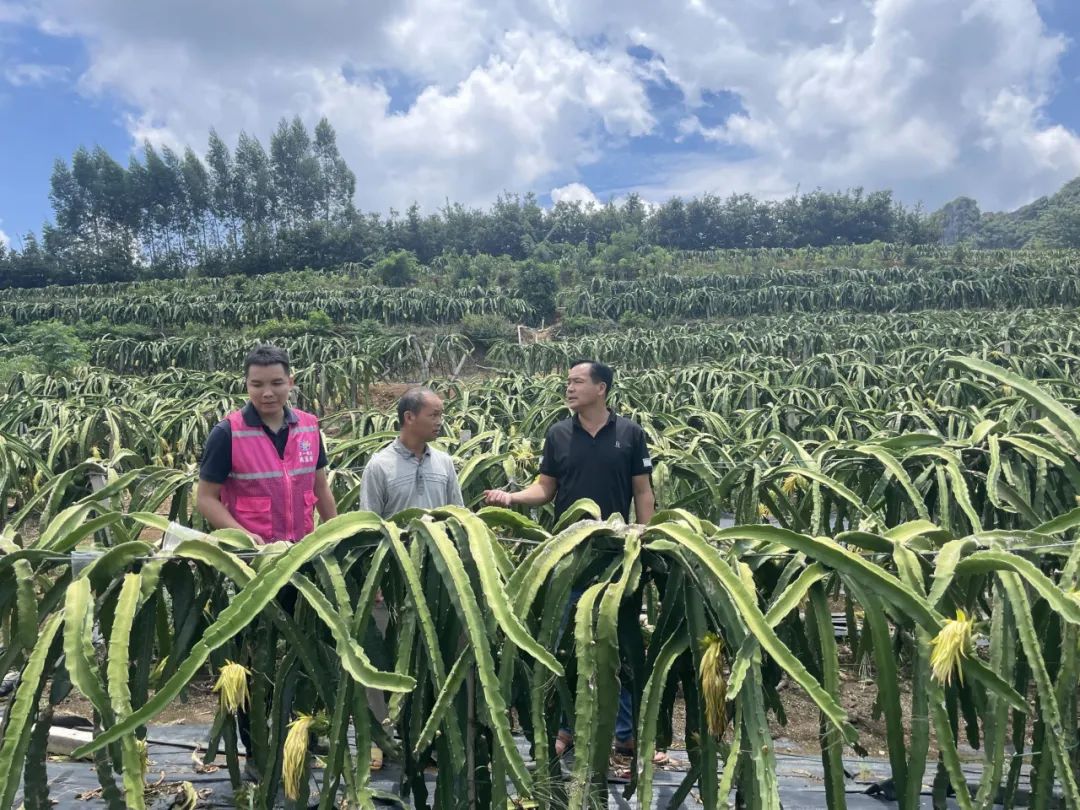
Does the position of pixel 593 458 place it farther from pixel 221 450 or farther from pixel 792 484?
pixel 221 450

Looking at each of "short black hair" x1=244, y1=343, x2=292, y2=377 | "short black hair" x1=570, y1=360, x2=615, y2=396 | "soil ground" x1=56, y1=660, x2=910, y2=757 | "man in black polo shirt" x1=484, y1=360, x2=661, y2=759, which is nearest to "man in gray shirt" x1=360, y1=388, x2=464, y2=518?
"man in black polo shirt" x1=484, y1=360, x2=661, y2=759

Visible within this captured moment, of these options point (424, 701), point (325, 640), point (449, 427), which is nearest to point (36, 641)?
point (325, 640)

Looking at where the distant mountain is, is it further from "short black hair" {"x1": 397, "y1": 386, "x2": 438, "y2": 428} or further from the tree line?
"short black hair" {"x1": 397, "y1": 386, "x2": 438, "y2": 428}

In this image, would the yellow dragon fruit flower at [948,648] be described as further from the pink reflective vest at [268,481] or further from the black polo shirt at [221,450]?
the black polo shirt at [221,450]

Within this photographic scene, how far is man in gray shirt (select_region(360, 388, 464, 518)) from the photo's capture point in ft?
7.66

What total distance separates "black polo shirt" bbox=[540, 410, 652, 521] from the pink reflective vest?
2.82 ft

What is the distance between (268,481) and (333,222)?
2066 inches

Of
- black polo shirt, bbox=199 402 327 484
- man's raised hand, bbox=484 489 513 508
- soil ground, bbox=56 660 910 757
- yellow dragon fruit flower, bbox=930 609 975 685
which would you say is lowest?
soil ground, bbox=56 660 910 757

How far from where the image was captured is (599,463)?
259 centimetres

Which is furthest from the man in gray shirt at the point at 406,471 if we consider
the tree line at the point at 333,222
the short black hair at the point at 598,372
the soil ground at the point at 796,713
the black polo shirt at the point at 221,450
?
the tree line at the point at 333,222

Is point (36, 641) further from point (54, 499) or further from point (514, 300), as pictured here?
point (514, 300)

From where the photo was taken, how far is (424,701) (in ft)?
4.73

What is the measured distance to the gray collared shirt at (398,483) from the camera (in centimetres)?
234

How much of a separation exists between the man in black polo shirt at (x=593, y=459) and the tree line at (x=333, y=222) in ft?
137
